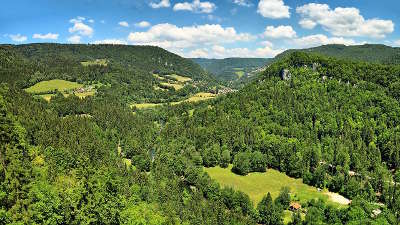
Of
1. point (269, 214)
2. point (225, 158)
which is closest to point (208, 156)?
point (225, 158)

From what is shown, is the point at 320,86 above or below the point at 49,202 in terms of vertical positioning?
above

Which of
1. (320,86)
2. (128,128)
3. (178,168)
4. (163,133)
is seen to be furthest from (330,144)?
(128,128)

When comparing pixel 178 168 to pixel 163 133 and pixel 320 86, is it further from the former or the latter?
pixel 320 86

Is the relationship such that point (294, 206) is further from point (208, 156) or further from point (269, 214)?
point (208, 156)

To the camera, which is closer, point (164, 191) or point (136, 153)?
point (164, 191)

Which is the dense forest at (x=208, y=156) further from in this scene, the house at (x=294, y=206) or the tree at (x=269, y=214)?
the house at (x=294, y=206)

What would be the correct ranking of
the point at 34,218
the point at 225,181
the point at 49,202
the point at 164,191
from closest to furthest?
the point at 34,218, the point at 49,202, the point at 164,191, the point at 225,181

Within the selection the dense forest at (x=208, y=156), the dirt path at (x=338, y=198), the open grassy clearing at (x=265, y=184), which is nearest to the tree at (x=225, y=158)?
the dense forest at (x=208, y=156)
